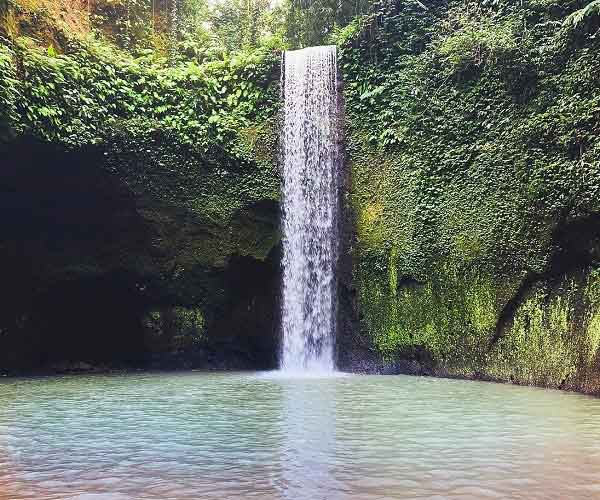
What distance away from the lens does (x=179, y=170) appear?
457 inches

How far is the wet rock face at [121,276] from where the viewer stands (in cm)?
1116

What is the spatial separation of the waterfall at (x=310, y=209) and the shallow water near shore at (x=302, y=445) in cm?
358

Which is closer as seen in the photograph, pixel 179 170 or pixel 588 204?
pixel 588 204

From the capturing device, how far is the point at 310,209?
11.7 m

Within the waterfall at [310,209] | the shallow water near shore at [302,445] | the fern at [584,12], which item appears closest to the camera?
the shallow water near shore at [302,445]

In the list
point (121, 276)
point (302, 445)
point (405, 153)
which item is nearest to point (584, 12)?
point (405, 153)

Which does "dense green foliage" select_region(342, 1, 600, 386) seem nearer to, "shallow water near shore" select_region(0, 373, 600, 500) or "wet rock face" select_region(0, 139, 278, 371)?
"shallow water near shore" select_region(0, 373, 600, 500)

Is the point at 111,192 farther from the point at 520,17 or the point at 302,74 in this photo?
the point at 520,17

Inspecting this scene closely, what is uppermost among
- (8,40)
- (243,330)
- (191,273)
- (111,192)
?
(8,40)

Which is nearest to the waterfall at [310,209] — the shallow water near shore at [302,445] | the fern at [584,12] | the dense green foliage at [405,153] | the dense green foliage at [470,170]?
the dense green foliage at [405,153]

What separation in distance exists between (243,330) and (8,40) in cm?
677

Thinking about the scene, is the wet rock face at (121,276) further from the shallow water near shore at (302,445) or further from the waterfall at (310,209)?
the shallow water near shore at (302,445)

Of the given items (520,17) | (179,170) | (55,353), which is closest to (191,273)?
(179,170)

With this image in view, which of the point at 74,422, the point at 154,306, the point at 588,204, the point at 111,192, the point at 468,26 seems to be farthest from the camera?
the point at 154,306
